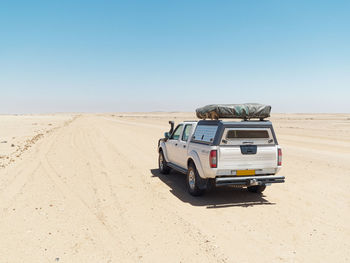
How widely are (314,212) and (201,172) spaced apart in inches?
103

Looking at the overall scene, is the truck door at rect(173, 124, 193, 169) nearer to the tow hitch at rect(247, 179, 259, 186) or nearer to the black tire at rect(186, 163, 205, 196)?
the black tire at rect(186, 163, 205, 196)

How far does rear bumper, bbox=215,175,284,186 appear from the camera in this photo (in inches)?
265

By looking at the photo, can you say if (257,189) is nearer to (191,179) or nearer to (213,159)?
(191,179)

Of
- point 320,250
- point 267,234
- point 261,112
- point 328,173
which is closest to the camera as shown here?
point 320,250

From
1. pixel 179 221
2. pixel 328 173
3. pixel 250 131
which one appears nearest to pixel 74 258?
pixel 179 221

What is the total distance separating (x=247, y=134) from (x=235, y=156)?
629 millimetres

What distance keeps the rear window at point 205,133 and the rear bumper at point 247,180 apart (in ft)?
3.17

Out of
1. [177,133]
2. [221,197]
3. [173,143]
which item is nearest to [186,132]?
[173,143]

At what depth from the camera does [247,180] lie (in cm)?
687

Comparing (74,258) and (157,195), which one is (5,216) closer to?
(74,258)

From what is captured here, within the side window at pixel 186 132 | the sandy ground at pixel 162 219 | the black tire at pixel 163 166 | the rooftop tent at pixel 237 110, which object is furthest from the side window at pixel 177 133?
the rooftop tent at pixel 237 110

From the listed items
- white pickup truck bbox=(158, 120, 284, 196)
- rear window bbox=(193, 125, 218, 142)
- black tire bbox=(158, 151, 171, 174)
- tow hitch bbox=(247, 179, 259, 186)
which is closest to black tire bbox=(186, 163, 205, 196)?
white pickup truck bbox=(158, 120, 284, 196)

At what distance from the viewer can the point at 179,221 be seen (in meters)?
5.85

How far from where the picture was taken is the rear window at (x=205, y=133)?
7020 mm
